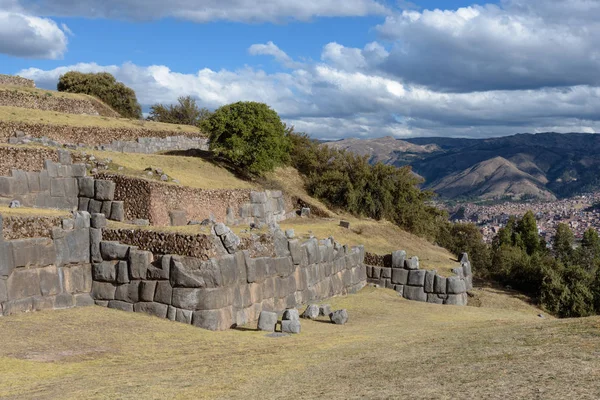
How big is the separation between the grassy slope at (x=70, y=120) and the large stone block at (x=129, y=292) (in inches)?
877

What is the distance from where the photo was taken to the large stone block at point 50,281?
1947cm

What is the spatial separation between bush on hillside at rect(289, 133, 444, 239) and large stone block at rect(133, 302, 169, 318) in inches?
1154

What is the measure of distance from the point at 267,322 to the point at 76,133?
1086 inches

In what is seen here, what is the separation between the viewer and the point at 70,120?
4462 cm

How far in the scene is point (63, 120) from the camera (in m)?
44.0

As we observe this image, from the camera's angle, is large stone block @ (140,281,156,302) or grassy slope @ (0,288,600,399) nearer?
grassy slope @ (0,288,600,399)

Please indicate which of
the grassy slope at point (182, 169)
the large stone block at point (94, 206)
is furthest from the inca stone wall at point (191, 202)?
the large stone block at point (94, 206)

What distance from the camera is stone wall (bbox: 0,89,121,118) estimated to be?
155 feet

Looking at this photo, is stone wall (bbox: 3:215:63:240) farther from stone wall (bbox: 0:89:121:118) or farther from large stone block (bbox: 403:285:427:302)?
stone wall (bbox: 0:89:121:118)

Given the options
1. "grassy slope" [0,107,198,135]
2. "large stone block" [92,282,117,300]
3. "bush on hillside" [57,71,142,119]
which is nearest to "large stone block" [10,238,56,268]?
"large stone block" [92,282,117,300]

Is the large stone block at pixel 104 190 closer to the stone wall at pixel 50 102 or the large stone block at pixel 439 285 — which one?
the large stone block at pixel 439 285

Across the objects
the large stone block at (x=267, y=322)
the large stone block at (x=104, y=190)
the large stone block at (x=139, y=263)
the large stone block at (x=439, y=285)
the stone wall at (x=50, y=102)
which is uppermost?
the stone wall at (x=50, y=102)

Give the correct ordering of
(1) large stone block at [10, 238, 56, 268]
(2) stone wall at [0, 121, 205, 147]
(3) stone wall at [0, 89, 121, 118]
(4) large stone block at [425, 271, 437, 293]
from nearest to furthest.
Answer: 1. (1) large stone block at [10, 238, 56, 268]
2. (4) large stone block at [425, 271, 437, 293]
3. (2) stone wall at [0, 121, 205, 147]
4. (3) stone wall at [0, 89, 121, 118]

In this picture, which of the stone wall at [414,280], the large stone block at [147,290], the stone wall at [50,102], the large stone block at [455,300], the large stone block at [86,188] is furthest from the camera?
the stone wall at [50,102]
